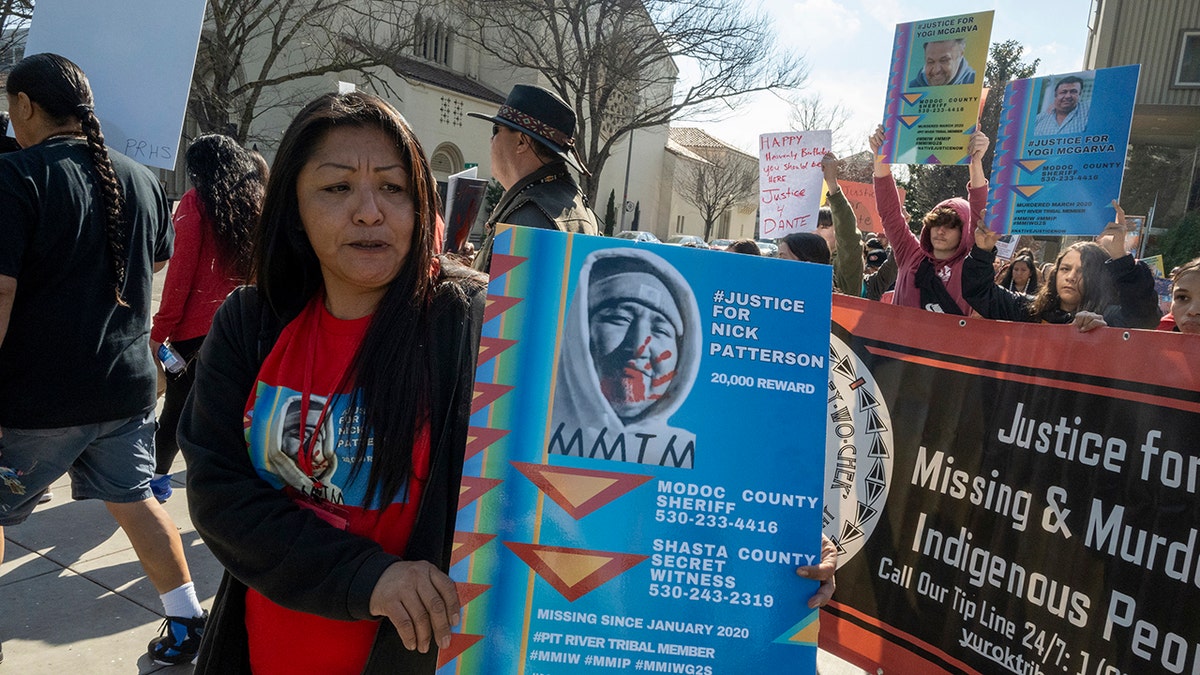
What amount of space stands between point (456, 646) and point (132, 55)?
10.1ft

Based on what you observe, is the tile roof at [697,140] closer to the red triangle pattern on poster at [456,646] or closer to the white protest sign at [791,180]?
the white protest sign at [791,180]

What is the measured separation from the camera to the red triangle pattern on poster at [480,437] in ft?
4.31

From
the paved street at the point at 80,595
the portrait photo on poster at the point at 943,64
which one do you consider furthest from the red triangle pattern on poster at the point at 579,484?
the portrait photo on poster at the point at 943,64

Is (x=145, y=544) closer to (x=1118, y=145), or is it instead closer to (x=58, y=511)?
(x=58, y=511)

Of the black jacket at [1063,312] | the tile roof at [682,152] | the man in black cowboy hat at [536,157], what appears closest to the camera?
the man in black cowboy hat at [536,157]

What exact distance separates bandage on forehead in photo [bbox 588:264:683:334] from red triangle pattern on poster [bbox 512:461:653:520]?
0.88ft

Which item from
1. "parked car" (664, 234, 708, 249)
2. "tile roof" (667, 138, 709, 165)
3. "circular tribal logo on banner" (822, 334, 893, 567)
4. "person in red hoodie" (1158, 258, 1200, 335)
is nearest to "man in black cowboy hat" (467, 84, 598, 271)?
"parked car" (664, 234, 708, 249)

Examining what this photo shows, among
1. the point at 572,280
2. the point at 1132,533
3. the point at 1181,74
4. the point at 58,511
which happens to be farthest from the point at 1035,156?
the point at 1181,74

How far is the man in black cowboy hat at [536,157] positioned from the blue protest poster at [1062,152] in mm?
2920

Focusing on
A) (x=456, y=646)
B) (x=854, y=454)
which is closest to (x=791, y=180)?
(x=854, y=454)

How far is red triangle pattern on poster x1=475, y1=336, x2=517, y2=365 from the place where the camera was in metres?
1.34

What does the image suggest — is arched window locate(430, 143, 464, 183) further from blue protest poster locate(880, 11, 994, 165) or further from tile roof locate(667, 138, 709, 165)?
blue protest poster locate(880, 11, 994, 165)

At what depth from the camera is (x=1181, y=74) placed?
57.4ft

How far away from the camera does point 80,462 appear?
284 cm
